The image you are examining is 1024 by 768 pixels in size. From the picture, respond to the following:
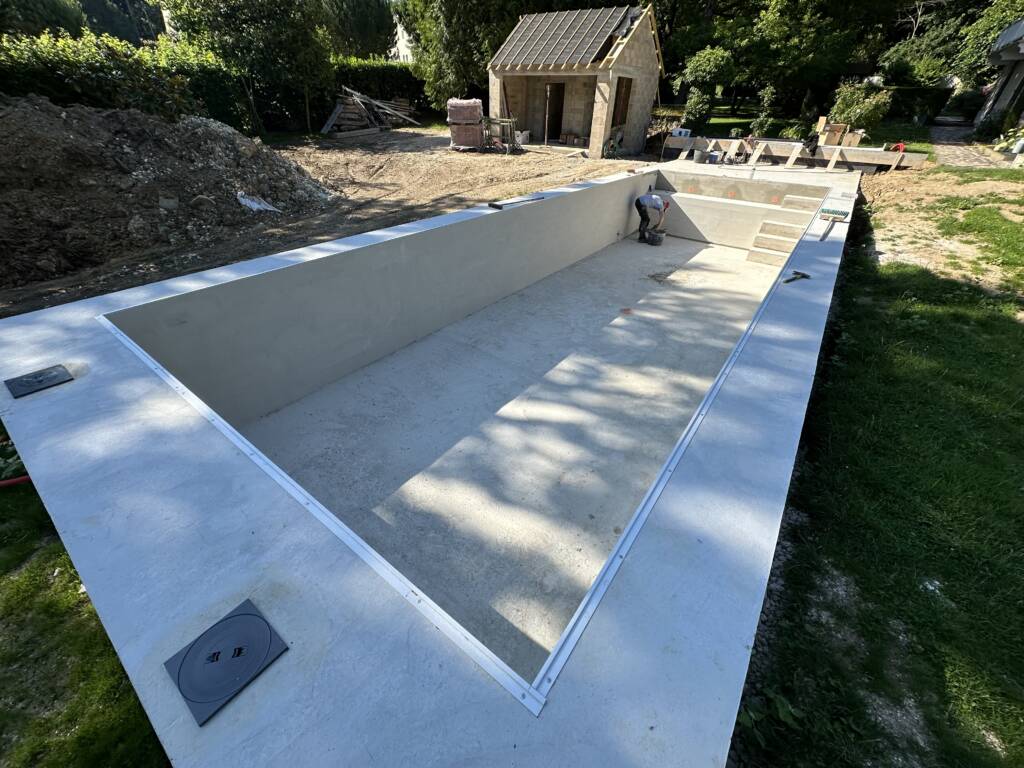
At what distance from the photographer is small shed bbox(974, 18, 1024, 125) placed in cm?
1389

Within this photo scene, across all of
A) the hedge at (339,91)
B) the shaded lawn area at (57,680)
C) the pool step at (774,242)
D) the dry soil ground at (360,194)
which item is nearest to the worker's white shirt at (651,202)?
the pool step at (774,242)

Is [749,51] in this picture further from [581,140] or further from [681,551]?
[681,551]

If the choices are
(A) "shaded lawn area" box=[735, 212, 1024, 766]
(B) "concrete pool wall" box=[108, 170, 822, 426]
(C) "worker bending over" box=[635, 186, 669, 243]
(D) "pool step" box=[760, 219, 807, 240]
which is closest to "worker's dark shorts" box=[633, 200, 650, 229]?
(C) "worker bending over" box=[635, 186, 669, 243]

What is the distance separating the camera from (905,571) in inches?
86.1

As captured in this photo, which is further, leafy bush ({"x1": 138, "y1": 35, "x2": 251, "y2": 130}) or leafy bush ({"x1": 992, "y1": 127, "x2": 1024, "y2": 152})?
leafy bush ({"x1": 992, "y1": 127, "x2": 1024, "y2": 152})

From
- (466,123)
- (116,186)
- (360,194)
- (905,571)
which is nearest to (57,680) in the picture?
(905,571)

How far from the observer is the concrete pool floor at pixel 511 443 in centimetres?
262

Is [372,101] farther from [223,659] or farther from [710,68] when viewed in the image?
[223,659]

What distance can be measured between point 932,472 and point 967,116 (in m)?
27.4

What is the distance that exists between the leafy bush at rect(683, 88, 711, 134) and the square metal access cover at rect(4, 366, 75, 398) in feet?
64.4

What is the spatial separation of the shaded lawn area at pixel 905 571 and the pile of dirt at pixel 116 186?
26.7ft

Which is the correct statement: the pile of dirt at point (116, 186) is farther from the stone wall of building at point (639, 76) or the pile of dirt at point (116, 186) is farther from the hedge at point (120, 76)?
the stone wall of building at point (639, 76)

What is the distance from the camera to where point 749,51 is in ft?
53.8

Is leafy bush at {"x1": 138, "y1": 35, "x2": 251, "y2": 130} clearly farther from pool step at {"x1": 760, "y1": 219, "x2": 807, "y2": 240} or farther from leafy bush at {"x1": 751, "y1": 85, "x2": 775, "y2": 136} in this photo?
leafy bush at {"x1": 751, "y1": 85, "x2": 775, "y2": 136}
